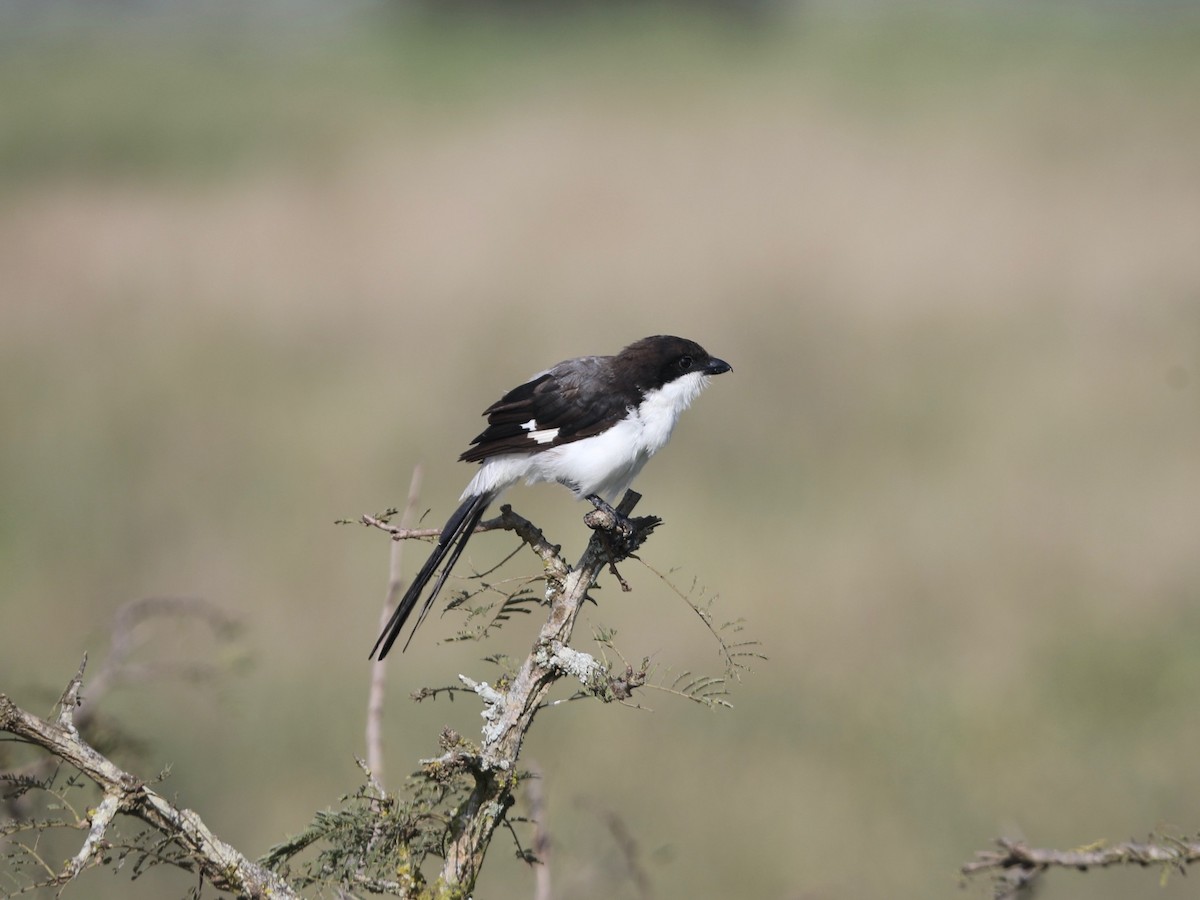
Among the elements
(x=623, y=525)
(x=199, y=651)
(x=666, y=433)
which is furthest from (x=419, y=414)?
(x=623, y=525)

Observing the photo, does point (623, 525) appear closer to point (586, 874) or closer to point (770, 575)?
point (586, 874)

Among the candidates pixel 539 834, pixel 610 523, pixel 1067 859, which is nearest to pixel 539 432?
pixel 610 523

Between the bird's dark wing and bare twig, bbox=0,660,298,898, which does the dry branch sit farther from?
the bird's dark wing

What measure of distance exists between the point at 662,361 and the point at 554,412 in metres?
0.51

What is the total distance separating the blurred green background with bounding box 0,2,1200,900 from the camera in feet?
22.5

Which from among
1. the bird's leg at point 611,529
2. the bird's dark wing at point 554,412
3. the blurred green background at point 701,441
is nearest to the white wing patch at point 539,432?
the bird's dark wing at point 554,412

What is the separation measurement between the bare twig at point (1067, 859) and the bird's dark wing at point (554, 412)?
256 centimetres

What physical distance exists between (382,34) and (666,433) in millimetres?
27743

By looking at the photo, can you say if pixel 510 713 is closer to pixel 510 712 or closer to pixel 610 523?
pixel 510 712

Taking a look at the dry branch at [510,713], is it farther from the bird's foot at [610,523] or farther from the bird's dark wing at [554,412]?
the bird's dark wing at [554,412]

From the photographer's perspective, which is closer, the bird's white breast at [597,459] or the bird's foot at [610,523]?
the bird's foot at [610,523]

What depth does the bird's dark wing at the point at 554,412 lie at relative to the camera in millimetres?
4496

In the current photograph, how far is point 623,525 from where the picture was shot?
3541mm

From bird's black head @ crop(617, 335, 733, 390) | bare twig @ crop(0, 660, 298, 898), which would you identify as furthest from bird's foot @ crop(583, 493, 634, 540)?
bare twig @ crop(0, 660, 298, 898)
